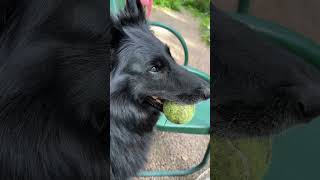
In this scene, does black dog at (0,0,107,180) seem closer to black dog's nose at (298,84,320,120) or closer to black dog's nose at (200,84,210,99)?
black dog's nose at (200,84,210,99)

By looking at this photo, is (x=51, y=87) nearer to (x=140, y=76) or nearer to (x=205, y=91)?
(x=140, y=76)

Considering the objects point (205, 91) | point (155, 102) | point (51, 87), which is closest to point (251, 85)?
point (205, 91)

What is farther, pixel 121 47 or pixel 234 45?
pixel 234 45

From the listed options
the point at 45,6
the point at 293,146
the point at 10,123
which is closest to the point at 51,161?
the point at 10,123

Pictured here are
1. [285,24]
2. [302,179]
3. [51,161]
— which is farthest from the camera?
[302,179]

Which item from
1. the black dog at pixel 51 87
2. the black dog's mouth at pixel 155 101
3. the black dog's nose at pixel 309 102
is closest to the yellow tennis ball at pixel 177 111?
the black dog's mouth at pixel 155 101

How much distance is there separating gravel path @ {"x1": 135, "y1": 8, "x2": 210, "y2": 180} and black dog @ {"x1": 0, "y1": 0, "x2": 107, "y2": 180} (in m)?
0.14

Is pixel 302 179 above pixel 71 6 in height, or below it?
below

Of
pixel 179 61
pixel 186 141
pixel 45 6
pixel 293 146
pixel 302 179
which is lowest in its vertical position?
pixel 302 179

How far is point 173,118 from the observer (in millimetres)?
1072

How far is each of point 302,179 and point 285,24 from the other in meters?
0.49

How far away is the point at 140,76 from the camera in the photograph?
103cm

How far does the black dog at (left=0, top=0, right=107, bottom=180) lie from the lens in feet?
3.51

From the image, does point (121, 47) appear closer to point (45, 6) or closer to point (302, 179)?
point (45, 6)
